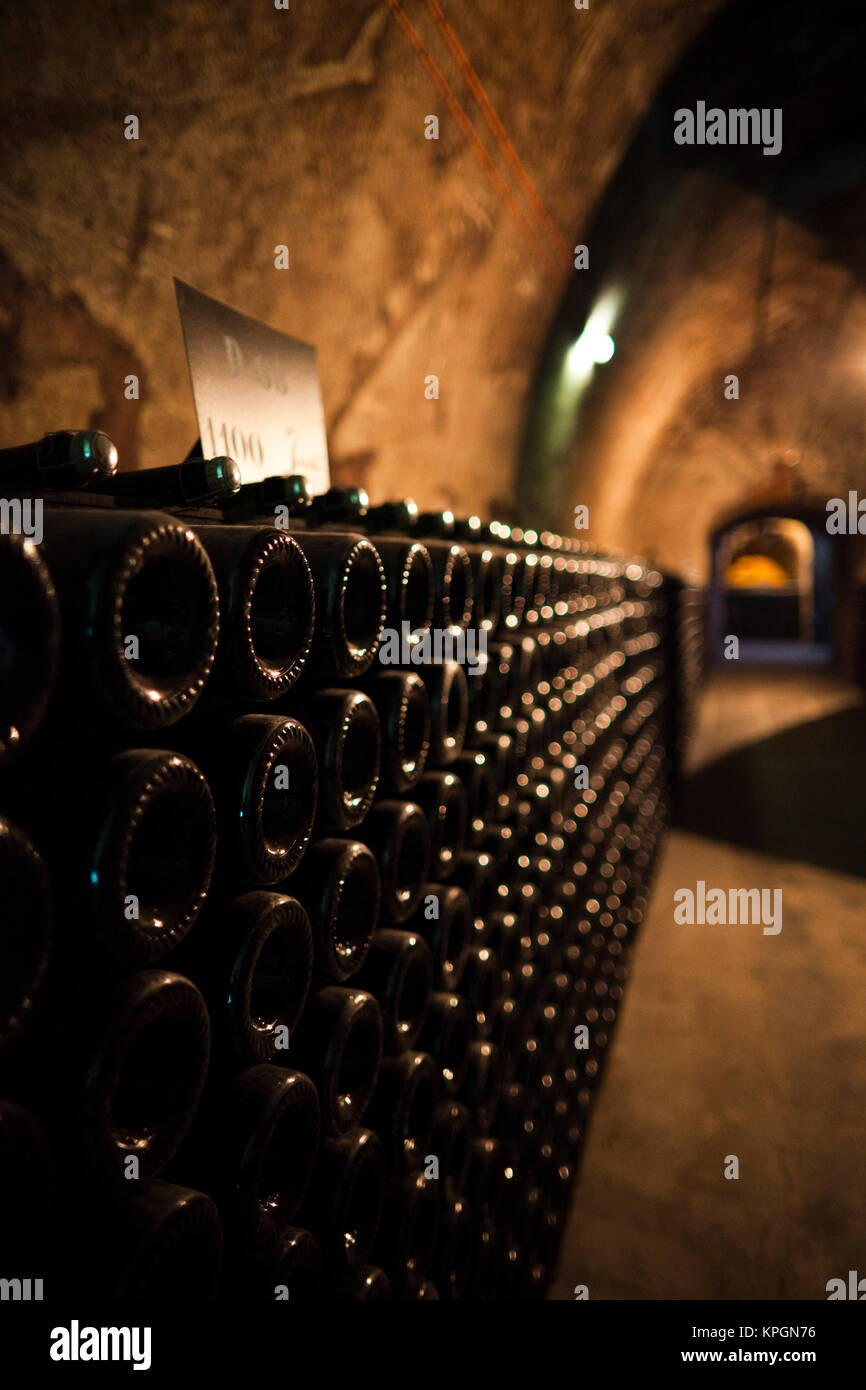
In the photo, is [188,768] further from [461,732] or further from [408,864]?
[461,732]

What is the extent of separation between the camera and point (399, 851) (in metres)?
1.37

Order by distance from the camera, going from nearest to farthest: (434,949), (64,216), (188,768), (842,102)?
(188,768), (434,949), (64,216), (842,102)

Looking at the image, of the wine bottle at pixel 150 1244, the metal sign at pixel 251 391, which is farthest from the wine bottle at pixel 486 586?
the wine bottle at pixel 150 1244

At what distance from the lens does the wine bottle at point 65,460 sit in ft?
2.81

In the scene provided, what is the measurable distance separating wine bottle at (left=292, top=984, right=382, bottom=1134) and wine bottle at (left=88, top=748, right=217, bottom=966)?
0.41 meters

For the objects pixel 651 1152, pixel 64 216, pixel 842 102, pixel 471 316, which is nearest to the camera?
pixel 64 216

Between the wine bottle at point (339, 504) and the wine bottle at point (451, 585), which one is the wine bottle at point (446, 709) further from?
the wine bottle at point (339, 504)

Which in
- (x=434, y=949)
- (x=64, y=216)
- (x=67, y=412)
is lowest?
(x=434, y=949)

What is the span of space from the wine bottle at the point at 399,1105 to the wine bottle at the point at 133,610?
85 cm

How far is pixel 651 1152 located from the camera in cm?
286

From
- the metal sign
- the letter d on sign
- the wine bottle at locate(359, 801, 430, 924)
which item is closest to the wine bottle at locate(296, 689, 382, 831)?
the wine bottle at locate(359, 801, 430, 924)

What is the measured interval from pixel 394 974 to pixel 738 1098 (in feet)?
7.74
